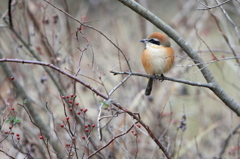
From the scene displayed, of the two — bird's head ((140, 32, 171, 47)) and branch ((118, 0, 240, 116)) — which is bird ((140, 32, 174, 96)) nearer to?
bird's head ((140, 32, 171, 47))

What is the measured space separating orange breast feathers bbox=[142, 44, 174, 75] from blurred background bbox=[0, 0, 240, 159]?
398 millimetres

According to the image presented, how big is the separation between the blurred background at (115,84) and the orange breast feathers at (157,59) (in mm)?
398

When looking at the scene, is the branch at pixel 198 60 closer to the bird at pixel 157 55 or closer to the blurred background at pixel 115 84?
the blurred background at pixel 115 84

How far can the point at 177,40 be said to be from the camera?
111 inches

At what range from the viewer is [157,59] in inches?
151

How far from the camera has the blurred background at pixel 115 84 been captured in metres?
3.81

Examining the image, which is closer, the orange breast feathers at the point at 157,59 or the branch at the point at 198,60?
the branch at the point at 198,60

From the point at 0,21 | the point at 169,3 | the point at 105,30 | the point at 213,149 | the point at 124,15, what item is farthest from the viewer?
the point at 169,3

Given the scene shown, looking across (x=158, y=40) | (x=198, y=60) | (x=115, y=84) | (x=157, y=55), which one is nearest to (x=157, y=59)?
(x=157, y=55)

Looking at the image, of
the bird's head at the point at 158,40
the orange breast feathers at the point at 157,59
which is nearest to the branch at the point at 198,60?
the orange breast feathers at the point at 157,59

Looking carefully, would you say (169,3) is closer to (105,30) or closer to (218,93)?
(105,30)

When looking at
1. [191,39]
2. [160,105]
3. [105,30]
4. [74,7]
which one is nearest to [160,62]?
[160,105]

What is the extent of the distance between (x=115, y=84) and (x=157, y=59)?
2.39m

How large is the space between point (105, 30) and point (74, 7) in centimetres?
101
